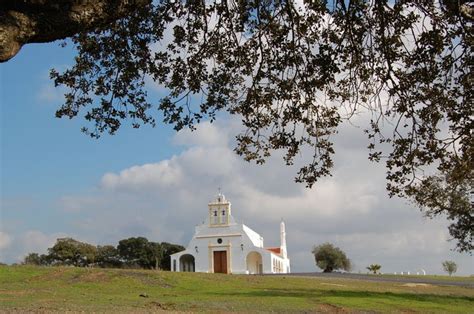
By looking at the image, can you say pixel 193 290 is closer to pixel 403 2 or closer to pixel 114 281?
pixel 114 281

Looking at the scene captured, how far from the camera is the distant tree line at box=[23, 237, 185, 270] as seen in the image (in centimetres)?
7200

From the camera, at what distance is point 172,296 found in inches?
1109

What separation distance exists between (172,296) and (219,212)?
52.0 metres

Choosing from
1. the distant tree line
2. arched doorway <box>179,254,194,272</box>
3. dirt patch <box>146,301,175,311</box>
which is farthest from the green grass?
arched doorway <box>179,254,194,272</box>

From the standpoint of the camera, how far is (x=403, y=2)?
1048 cm

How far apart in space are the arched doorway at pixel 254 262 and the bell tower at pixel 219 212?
5.16 meters

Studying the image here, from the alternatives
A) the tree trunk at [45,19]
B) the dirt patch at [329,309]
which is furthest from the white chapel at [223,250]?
the tree trunk at [45,19]

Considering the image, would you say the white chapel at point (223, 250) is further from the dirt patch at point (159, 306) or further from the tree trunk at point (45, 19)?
the tree trunk at point (45, 19)

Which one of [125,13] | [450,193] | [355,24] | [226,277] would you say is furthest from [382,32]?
[226,277]

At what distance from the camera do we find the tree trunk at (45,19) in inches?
255

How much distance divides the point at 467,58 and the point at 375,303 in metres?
18.5

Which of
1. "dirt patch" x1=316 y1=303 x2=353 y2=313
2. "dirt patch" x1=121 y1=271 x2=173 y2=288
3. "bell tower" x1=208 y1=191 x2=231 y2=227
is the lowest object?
"dirt patch" x1=316 y1=303 x2=353 y2=313

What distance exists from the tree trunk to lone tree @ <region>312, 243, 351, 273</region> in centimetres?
7579

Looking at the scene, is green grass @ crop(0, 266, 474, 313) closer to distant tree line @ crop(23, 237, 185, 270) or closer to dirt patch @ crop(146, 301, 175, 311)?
dirt patch @ crop(146, 301, 175, 311)
